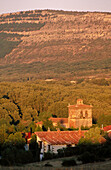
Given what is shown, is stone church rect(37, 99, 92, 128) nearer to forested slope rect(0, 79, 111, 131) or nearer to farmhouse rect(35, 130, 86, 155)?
forested slope rect(0, 79, 111, 131)

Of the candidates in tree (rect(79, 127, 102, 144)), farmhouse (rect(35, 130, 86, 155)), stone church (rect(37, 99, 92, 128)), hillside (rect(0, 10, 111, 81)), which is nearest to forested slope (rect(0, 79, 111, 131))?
stone church (rect(37, 99, 92, 128))

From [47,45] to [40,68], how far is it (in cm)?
2092

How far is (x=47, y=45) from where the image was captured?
620ft

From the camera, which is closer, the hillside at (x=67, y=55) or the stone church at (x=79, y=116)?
the stone church at (x=79, y=116)

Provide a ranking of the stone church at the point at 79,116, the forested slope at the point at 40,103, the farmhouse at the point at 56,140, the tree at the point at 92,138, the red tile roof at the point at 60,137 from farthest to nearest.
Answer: the forested slope at the point at 40,103 → the stone church at the point at 79,116 → the red tile roof at the point at 60,137 → the tree at the point at 92,138 → the farmhouse at the point at 56,140

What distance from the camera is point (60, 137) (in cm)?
4878

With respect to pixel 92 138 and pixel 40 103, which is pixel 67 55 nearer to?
pixel 40 103

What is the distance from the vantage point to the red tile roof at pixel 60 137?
4681 centimetres

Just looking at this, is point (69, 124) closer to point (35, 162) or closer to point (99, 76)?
point (35, 162)

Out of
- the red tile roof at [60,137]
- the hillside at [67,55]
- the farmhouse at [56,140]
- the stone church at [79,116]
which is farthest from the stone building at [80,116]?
the hillside at [67,55]

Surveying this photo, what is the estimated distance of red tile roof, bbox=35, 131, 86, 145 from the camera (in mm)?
46812

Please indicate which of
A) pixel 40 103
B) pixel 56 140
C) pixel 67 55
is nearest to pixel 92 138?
pixel 56 140

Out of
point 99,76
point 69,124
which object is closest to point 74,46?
point 99,76

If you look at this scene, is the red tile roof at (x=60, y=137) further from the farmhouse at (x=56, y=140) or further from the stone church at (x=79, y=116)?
Result: the stone church at (x=79, y=116)
